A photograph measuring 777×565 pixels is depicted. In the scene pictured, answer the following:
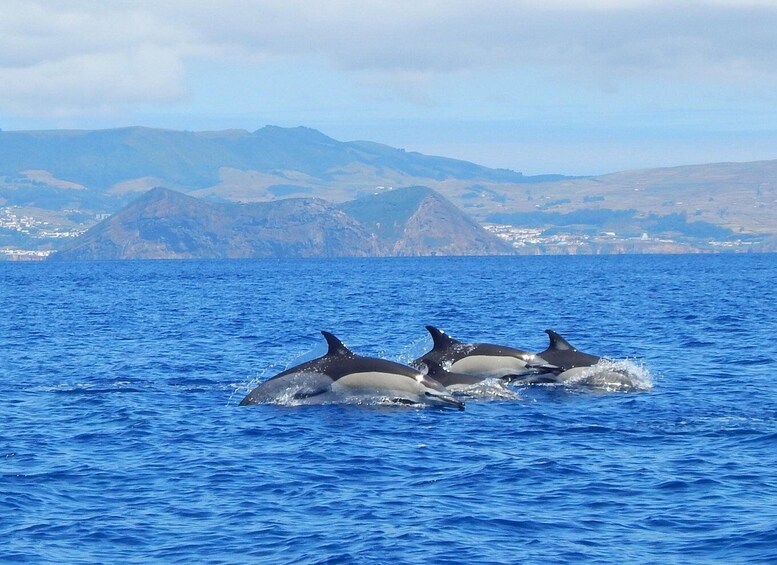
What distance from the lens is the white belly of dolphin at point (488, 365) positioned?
117 feet

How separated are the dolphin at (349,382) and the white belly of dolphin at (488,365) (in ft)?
14.0

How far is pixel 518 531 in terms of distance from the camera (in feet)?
62.2

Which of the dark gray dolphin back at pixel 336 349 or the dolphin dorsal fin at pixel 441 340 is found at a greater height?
the dark gray dolphin back at pixel 336 349

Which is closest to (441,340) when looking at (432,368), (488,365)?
(488,365)

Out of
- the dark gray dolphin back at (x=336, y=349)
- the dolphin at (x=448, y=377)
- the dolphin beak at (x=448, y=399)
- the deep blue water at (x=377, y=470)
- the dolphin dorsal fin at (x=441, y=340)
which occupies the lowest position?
the deep blue water at (x=377, y=470)

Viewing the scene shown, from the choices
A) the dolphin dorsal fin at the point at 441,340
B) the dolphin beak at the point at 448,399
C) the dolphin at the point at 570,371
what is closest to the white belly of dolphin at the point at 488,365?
the dolphin at the point at 570,371

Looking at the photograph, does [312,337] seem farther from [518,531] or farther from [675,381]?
[518,531]

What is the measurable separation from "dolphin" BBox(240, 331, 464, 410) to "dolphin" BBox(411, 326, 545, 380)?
14.2 ft

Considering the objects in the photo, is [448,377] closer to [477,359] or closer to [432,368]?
[432,368]

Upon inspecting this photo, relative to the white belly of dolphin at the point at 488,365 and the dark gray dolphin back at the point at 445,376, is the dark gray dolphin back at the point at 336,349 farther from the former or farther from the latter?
the white belly of dolphin at the point at 488,365

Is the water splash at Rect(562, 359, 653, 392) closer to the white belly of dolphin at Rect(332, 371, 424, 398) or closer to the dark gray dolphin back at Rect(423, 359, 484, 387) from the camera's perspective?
the dark gray dolphin back at Rect(423, 359, 484, 387)

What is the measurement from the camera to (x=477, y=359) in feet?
119

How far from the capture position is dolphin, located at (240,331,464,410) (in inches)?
1208

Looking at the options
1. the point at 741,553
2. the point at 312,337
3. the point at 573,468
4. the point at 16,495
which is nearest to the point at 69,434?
the point at 16,495
